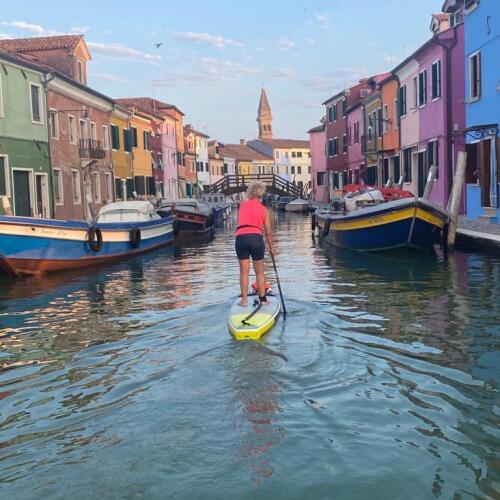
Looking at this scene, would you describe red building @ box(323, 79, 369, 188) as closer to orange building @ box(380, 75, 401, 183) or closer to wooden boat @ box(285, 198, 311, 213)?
wooden boat @ box(285, 198, 311, 213)

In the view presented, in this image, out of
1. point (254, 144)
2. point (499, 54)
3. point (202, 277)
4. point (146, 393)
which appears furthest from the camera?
point (254, 144)

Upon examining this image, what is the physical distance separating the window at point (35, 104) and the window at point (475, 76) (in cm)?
1576

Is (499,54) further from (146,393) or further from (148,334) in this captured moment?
(146,393)

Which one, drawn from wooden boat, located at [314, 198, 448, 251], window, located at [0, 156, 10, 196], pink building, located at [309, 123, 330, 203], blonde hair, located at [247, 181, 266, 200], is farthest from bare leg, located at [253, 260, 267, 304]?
pink building, located at [309, 123, 330, 203]

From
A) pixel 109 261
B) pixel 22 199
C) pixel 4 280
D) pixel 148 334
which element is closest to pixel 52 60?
pixel 22 199

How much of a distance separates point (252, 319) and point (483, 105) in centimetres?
1539

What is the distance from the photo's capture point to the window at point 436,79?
24625 millimetres

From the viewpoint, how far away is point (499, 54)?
1911 cm

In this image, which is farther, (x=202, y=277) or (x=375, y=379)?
(x=202, y=277)

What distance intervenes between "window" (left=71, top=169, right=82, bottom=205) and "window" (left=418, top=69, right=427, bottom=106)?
50.2 ft

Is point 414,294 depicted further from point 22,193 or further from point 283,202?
point 283,202

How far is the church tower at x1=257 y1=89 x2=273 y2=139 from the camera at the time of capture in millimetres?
139250

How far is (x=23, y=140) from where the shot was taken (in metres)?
24.2

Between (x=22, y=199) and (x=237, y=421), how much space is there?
69.1ft
